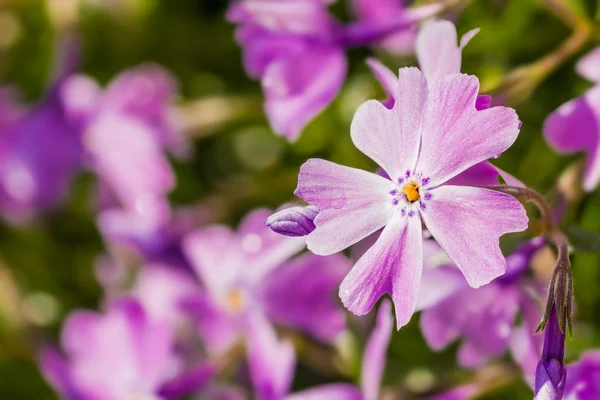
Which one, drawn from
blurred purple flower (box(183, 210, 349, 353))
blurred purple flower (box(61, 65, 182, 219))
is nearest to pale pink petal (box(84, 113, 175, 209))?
blurred purple flower (box(61, 65, 182, 219))

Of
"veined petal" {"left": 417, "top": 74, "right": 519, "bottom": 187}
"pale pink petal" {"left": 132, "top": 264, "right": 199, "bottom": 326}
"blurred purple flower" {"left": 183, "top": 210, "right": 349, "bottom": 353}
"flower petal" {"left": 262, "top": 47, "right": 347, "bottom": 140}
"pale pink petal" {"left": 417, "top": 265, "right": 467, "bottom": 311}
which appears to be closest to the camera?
"veined petal" {"left": 417, "top": 74, "right": 519, "bottom": 187}

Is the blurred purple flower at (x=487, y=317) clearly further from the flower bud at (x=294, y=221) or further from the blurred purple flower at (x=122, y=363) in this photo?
the blurred purple flower at (x=122, y=363)

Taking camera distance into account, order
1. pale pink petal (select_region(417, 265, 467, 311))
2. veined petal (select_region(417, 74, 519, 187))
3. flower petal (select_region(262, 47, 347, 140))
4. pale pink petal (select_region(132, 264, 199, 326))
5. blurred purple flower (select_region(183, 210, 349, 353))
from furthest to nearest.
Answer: pale pink petal (select_region(132, 264, 199, 326))
blurred purple flower (select_region(183, 210, 349, 353))
flower petal (select_region(262, 47, 347, 140))
pale pink petal (select_region(417, 265, 467, 311))
veined petal (select_region(417, 74, 519, 187))

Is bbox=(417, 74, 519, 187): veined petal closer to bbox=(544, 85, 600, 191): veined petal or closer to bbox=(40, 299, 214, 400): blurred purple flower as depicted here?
bbox=(544, 85, 600, 191): veined petal

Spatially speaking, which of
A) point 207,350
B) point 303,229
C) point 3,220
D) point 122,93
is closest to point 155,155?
point 122,93

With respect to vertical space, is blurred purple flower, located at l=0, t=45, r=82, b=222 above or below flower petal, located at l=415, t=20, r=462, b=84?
above

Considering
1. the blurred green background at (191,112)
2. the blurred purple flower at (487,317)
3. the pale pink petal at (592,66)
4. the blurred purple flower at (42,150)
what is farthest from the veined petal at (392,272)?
the blurred purple flower at (42,150)

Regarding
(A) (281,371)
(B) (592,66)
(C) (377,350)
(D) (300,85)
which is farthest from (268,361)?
(B) (592,66)

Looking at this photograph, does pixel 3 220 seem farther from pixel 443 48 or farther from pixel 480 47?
pixel 443 48
